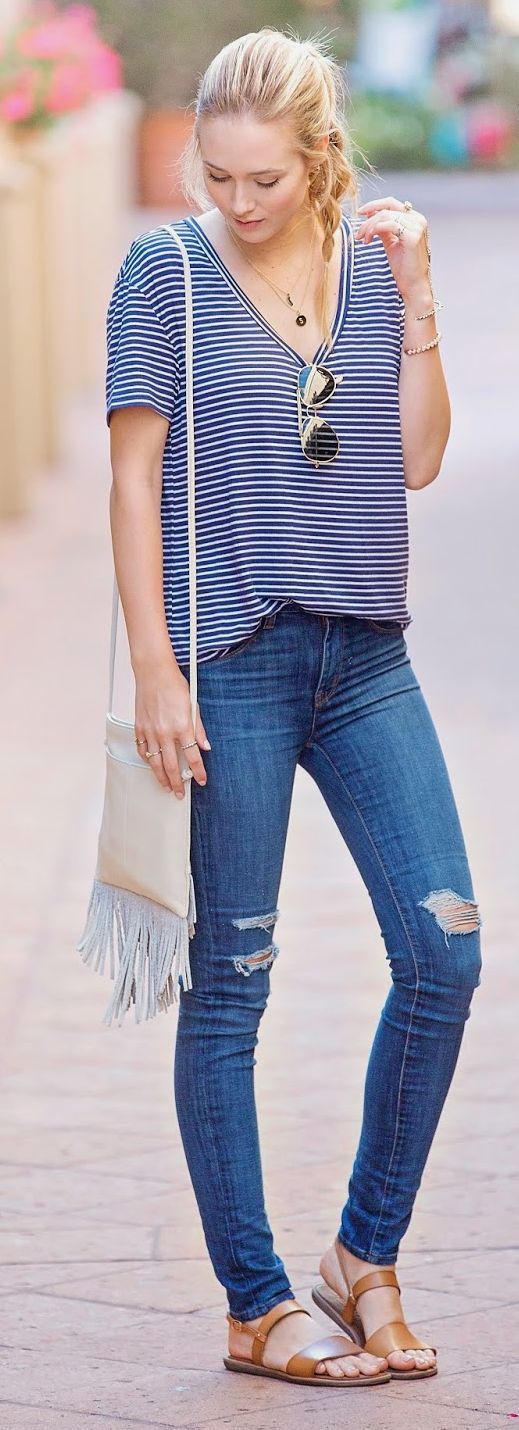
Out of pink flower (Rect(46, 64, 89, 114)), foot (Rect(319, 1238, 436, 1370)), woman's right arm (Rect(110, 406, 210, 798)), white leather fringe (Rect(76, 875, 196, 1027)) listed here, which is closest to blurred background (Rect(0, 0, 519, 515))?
pink flower (Rect(46, 64, 89, 114))

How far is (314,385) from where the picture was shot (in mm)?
2645

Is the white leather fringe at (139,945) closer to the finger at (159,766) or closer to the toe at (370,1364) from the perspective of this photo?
the finger at (159,766)

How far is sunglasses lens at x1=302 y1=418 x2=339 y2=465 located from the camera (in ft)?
8.66

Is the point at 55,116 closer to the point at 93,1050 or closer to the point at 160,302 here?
the point at 93,1050

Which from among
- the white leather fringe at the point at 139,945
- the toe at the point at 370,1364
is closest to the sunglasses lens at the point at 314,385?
the white leather fringe at the point at 139,945

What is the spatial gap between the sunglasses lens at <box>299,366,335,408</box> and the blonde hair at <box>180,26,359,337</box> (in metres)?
0.08

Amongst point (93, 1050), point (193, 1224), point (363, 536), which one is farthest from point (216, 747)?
point (93, 1050)

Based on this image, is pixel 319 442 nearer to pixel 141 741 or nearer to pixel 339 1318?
pixel 141 741

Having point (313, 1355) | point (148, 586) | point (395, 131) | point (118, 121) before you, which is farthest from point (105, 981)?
point (395, 131)

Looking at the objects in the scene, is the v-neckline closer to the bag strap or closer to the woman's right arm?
the bag strap

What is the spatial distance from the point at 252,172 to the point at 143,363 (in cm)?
26

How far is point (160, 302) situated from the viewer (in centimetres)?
262

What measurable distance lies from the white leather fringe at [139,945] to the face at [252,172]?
82 centimetres

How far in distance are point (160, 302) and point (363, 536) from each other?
1.25 feet
